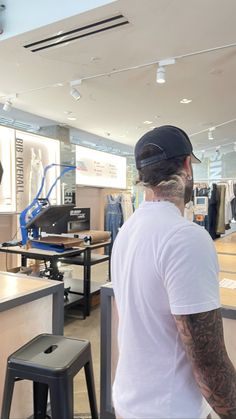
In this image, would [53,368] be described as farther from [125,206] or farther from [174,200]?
[125,206]

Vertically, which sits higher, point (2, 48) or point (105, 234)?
point (2, 48)

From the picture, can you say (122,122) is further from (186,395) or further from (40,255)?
(186,395)

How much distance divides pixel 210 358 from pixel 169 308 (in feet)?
0.50

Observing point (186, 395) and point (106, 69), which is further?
point (106, 69)

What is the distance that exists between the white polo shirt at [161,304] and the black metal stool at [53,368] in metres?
0.55

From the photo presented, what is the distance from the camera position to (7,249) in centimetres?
390

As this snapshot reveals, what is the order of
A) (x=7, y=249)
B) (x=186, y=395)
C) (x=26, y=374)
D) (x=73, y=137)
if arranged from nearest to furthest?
(x=186, y=395)
(x=26, y=374)
(x=7, y=249)
(x=73, y=137)

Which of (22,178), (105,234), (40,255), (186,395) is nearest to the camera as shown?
(186,395)

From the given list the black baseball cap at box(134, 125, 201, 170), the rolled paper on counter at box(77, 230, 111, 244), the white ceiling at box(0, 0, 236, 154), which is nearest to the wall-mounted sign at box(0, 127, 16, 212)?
the white ceiling at box(0, 0, 236, 154)

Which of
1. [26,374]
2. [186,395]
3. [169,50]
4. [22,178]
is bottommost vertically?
[26,374]

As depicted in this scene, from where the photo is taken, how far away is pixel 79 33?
328 centimetres

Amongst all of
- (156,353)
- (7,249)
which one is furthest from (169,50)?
(156,353)

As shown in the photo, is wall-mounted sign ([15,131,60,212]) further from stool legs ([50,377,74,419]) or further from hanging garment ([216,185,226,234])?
stool legs ([50,377,74,419])

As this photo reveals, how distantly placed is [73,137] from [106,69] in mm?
4431
